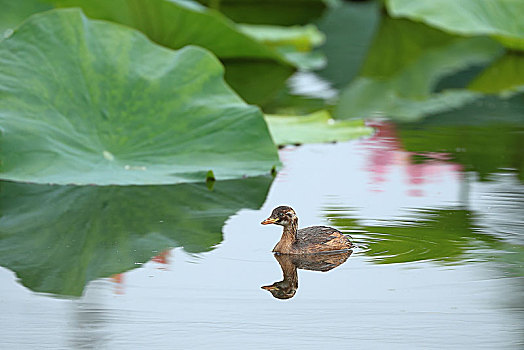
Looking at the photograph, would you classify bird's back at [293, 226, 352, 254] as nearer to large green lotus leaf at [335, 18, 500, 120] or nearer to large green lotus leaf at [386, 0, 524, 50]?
large green lotus leaf at [335, 18, 500, 120]

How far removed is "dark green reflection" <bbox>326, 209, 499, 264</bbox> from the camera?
2473mm

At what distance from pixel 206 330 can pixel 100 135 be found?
5.00ft

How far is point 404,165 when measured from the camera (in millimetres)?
3592

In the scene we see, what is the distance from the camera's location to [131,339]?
75.7 inches

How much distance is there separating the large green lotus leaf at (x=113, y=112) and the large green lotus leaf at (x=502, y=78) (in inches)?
86.3

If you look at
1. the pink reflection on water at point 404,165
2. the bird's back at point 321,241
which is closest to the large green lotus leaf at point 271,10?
the pink reflection on water at point 404,165

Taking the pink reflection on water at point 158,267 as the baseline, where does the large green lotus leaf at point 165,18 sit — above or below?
below

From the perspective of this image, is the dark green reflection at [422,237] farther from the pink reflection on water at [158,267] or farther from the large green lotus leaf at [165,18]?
the large green lotus leaf at [165,18]

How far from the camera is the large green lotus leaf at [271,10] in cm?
900

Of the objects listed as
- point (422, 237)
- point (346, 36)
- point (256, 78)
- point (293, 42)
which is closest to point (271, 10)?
point (346, 36)

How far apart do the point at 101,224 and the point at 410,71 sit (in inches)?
137

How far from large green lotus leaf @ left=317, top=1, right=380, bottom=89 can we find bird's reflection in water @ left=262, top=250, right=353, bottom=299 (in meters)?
3.08

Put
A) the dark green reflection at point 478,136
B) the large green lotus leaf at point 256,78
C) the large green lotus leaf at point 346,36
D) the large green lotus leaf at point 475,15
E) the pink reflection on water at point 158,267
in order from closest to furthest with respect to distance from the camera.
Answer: the pink reflection on water at point 158,267 → the dark green reflection at point 478,136 → the large green lotus leaf at point 256,78 → the large green lotus leaf at point 475,15 → the large green lotus leaf at point 346,36

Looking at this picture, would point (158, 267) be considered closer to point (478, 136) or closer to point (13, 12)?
point (478, 136)
